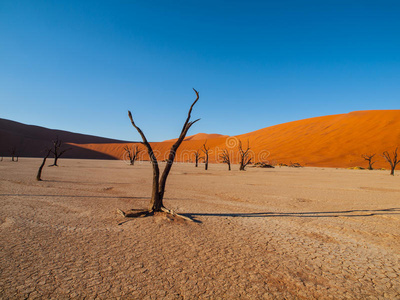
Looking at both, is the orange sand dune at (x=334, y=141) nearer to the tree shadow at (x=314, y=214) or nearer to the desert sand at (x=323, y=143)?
the desert sand at (x=323, y=143)

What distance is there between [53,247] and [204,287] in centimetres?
268

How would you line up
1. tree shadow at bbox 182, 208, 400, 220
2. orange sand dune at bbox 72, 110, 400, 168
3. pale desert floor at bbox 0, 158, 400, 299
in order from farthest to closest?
orange sand dune at bbox 72, 110, 400, 168
tree shadow at bbox 182, 208, 400, 220
pale desert floor at bbox 0, 158, 400, 299

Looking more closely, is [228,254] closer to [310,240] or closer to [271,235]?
[271,235]

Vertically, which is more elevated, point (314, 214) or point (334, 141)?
point (334, 141)

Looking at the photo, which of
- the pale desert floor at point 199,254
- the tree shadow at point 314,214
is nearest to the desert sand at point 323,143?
the tree shadow at point 314,214

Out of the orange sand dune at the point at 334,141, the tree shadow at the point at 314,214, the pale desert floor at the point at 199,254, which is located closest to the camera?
the pale desert floor at the point at 199,254

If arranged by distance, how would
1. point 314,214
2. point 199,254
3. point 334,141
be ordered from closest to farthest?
1. point 199,254
2. point 314,214
3. point 334,141

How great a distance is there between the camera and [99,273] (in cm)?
295

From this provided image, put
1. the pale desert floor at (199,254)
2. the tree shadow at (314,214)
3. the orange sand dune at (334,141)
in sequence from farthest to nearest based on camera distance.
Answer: the orange sand dune at (334,141), the tree shadow at (314,214), the pale desert floor at (199,254)

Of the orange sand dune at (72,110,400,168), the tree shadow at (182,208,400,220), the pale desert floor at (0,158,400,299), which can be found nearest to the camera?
the pale desert floor at (0,158,400,299)

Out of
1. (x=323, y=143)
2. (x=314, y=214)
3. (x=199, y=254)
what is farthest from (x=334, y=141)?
(x=199, y=254)

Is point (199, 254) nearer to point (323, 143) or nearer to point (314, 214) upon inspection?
point (314, 214)

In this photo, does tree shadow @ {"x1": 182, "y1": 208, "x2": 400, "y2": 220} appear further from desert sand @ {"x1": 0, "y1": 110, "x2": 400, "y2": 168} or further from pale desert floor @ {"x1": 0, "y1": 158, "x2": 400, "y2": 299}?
desert sand @ {"x1": 0, "y1": 110, "x2": 400, "y2": 168}

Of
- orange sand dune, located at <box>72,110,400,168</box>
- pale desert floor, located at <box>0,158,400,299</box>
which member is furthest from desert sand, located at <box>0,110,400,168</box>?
pale desert floor, located at <box>0,158,400,299</box>
